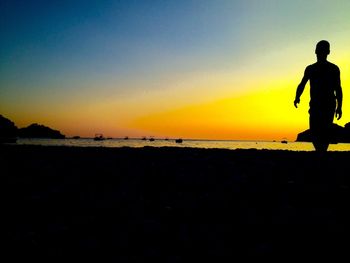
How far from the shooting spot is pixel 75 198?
174 inches

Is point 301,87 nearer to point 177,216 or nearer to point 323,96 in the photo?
point 323,96

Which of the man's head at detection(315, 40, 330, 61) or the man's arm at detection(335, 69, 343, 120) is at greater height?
the man's head at detection(315, 40, 330, 61)

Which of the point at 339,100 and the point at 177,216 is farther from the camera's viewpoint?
the point at 339,100

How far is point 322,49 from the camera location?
10945 millimetres

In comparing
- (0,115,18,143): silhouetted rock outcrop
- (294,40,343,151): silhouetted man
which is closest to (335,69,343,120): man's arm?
(294,40,343,151): silhouetted man

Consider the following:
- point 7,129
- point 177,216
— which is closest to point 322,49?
point 177,216

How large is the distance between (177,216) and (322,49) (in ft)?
32.6

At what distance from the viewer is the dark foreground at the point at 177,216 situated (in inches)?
99.3

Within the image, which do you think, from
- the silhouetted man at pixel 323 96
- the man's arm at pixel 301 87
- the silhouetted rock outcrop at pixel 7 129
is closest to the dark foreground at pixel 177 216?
the silhouetted man at pixel 323 96

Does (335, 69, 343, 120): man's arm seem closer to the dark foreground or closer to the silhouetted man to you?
the silhouetted man

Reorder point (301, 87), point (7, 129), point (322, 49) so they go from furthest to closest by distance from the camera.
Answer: point (7, 129) → point (301, 87) → point (322, 49)

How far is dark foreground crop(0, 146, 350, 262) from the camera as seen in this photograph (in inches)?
99.3

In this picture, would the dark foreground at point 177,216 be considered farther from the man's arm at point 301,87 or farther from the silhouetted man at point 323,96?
the man's arm at point 301,87

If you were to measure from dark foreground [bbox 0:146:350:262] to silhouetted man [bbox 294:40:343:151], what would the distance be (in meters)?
5.19
